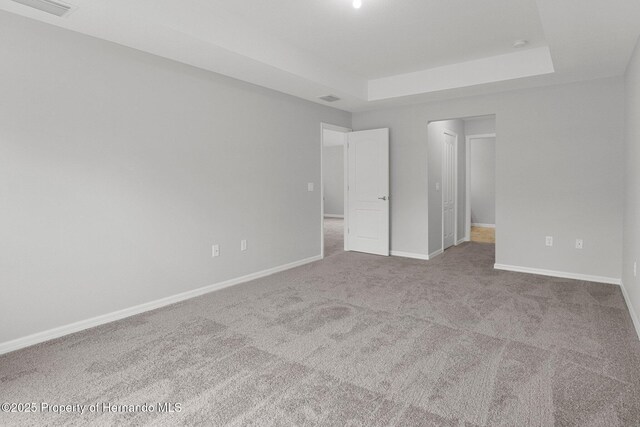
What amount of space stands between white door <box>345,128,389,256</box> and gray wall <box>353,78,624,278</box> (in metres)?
0.98

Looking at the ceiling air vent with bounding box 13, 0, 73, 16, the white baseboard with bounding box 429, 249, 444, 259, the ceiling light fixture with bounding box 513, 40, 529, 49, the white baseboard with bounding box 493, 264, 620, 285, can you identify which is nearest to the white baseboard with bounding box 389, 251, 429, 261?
the white baseboard with bounding box 429, 249, 444, 259

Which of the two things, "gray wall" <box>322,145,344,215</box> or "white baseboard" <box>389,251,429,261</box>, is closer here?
"white baseboard" <box>389,251,429,261</box>

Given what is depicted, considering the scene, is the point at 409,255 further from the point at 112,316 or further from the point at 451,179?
the point at 112,316

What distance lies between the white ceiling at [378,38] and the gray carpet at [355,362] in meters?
2.30

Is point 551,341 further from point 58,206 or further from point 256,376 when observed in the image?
point 58,206

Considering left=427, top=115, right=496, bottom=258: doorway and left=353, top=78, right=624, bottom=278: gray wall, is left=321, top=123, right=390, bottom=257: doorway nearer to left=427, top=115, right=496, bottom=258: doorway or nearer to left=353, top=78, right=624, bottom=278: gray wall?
left=427, top=115, right=496, bottom=258: doorway

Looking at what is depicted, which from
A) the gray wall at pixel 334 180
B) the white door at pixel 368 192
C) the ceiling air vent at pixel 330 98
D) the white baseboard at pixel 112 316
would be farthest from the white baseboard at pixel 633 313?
the gray wall at pixel 334 180

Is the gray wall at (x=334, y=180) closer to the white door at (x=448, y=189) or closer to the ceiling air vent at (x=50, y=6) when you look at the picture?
the white door at (x=448, y=189)

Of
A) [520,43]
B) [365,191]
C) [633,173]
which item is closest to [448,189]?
[365,191]

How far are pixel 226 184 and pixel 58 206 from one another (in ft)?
5.33

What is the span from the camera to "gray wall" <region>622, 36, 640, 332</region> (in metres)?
2.89

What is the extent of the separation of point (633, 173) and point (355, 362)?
291 centimetres

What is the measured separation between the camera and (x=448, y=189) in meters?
6.52

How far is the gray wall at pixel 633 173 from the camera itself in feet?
9.49
